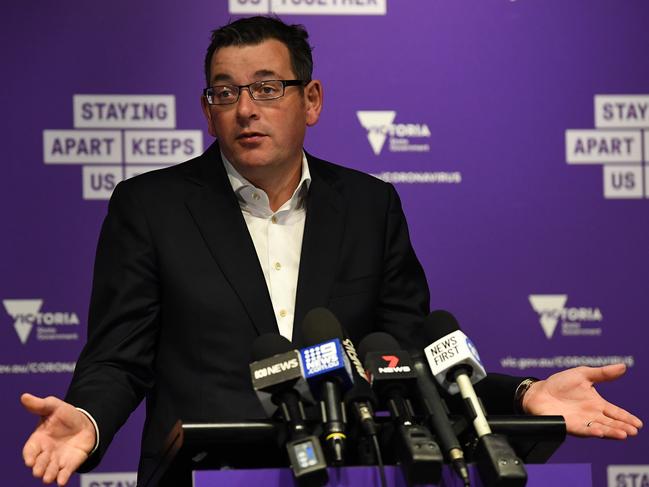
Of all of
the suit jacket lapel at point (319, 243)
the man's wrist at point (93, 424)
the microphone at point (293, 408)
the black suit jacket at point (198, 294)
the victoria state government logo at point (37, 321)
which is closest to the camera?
the microphone at point (293, 408)

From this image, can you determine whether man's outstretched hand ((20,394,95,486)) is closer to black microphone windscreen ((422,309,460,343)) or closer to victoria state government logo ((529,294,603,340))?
black microphone windscreen ((422,309,460,343))

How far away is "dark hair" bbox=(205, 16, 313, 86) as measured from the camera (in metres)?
2.91

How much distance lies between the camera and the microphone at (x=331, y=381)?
66.3 inches

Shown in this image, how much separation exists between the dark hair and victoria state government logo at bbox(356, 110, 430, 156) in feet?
4.11

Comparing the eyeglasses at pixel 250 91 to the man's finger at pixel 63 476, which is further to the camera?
the eyeglasses at pixel 250 91

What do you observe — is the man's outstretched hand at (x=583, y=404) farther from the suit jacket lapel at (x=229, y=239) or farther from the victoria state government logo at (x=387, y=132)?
the victoria state government logo at (x=387, y=132)

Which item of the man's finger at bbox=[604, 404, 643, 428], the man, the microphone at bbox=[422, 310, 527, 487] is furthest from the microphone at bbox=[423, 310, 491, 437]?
the man

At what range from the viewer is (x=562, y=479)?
1723mm

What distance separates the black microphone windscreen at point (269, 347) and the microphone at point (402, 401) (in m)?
0.13

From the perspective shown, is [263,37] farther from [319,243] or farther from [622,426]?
[622,426]

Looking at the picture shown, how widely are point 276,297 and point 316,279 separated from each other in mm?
110

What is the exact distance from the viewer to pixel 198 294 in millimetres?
2730

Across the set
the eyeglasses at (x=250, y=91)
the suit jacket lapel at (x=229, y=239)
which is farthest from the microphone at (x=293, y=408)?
the eyeglasses at (x=250, y=91)

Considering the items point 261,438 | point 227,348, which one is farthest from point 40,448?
point 227,348
